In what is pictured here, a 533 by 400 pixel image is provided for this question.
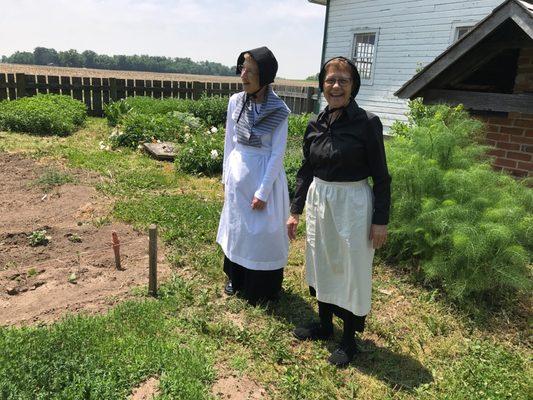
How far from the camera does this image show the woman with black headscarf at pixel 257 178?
3.23m

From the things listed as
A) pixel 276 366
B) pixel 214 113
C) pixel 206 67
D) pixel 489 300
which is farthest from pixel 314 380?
pixel 206 67

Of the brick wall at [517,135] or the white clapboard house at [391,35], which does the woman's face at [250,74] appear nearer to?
the brick wall at [517,135]

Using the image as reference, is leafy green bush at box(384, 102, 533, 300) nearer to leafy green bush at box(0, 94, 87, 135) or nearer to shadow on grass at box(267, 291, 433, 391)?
shadow on grass at box(267, 291, 433, 391)

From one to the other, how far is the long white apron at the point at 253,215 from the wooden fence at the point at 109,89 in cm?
1190

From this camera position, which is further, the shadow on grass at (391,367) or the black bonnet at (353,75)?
the shadow on grass at (391,367)

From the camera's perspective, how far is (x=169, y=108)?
12328mm

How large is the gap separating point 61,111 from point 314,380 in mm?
10140

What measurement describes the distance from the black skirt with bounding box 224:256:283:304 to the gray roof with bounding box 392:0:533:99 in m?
2.29

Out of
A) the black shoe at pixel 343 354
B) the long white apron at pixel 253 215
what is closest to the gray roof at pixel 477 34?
the long white apron at pixel 253 215

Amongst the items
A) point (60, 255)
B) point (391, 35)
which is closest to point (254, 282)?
point (60, 255)

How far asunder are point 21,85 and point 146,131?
582 centimetres

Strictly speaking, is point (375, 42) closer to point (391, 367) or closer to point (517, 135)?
point (517, 135)

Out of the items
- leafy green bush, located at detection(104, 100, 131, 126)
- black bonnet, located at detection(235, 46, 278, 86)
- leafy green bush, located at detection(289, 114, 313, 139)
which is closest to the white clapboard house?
leafy green bush, located at detection(289, 114, 313, 139)

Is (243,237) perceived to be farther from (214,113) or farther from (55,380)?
(214,113)
